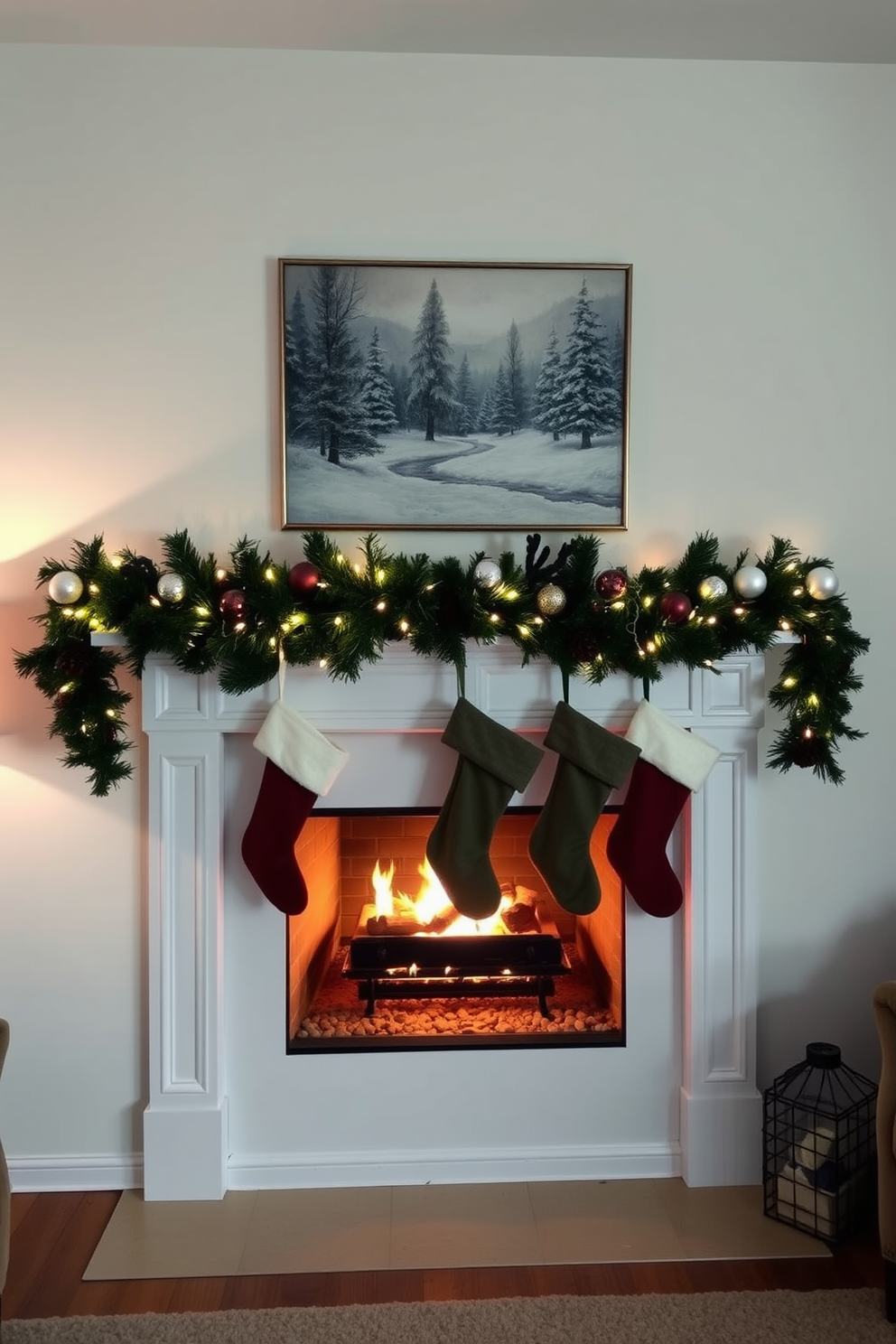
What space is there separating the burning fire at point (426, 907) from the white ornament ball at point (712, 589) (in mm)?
967

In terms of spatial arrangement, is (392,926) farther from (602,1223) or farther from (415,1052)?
(602,1223)

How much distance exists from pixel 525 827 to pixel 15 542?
4.76 feet

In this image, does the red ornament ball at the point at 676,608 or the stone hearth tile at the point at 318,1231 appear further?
the red ornament ball at the point at 676,608

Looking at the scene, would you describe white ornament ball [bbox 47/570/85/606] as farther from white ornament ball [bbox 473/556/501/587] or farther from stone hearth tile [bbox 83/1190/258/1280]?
stone hearth tile [bbox 83/1190/258/1280]

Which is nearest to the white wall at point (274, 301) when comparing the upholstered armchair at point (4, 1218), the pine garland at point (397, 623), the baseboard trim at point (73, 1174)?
the baseboard trim at point (73, 1174)

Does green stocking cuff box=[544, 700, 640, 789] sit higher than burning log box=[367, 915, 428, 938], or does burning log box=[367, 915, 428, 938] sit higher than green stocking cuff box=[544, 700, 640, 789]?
green stocking cuff box=[544, 700, 640, 789]

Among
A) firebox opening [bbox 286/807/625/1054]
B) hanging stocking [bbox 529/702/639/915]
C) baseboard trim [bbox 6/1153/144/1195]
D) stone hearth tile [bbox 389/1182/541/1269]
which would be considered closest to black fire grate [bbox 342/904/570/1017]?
firebox opening [bbox 286/807/625/1054]

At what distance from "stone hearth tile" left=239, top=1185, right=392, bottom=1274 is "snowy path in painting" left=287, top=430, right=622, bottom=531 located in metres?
1.57

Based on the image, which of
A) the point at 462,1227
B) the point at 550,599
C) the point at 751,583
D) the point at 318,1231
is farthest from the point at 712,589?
the point at 318,1231

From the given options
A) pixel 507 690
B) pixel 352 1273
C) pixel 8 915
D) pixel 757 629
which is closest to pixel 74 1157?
pixel 8 915

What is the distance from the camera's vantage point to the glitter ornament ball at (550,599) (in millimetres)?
2232

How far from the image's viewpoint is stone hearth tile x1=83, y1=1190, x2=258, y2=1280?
2.09 m

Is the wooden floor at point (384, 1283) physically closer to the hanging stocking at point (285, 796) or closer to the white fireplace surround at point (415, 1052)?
the white fireplace surround at point (415, 1052)

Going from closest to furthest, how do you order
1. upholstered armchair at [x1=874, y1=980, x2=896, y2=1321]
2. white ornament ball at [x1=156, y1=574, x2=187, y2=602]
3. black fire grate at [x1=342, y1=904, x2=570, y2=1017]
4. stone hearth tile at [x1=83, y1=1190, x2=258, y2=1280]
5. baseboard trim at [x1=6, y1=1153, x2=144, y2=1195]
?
upholstered armchair at [x1=874, y1=980, x2=896, y2=1321] < stone hearth tile at [x1=83, y1=1190, x2=258, y2=1280] < white ornament ball at [x1=156, y1=574, x2=187, y2=602] < baseboard trim at [x1=6, y1=1153, x2=144, y2=1195] < black fire grate at [x1=342, y1=904, x2=570, y2=1017]
